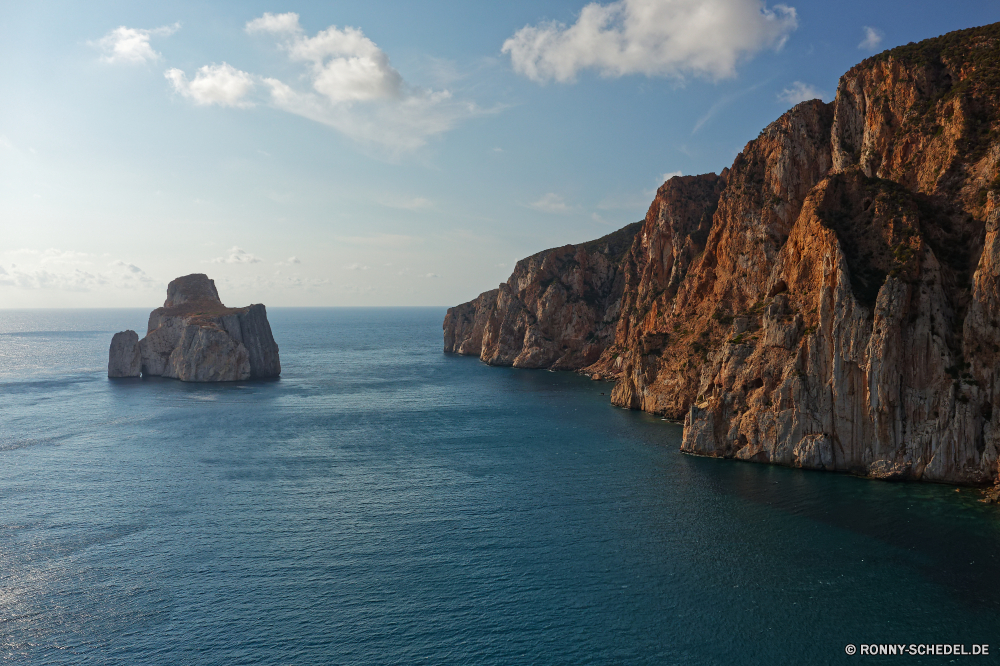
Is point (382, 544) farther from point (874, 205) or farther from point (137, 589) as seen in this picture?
point (874, 205)

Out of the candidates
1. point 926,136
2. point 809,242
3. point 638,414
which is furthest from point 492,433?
point 926,136

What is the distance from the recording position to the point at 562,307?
17062 centimetres

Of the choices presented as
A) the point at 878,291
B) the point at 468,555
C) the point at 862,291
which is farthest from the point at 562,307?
the point at 468,555

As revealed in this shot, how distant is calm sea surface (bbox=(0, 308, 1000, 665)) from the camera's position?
3722 centimetres

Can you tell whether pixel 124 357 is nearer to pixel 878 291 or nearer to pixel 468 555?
pixel 468 555

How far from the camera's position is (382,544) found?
51000 mm

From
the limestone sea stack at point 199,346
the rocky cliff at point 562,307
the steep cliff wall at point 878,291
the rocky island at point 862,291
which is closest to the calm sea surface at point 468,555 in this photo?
the rocky island at point 862,291

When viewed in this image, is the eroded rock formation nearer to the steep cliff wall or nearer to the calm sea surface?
the calm sea surface

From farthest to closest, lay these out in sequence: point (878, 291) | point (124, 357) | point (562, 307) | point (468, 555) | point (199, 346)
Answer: point (562, 307) → point (124, 357) → point (199, 346) → point (878, 291) → point (468, 555)

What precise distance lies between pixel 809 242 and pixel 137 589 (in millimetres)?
78757

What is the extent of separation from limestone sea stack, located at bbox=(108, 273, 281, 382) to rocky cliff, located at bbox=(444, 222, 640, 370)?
68.7 metres

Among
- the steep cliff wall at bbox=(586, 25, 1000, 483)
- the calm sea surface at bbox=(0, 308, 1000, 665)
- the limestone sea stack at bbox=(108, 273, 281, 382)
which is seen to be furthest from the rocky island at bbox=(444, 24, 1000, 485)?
the limestone sea stack at bbox=(108, 273, 281, 382)

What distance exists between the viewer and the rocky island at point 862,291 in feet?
198

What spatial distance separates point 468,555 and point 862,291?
5207 cm
